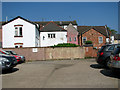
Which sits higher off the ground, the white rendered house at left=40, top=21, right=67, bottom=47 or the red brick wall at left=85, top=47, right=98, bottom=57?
the white rendered house at left=40, top=21, right=67, bottom=47

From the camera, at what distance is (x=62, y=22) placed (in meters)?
44.3

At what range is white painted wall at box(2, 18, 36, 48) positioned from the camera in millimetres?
25244

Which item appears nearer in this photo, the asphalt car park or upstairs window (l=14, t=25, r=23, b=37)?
the asphalt car park

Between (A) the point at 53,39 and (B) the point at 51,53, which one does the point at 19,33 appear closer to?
(B) the point at 51,53

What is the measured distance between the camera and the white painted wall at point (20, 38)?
994 inches

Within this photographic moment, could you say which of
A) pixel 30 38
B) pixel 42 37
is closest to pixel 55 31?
pixel 42 37

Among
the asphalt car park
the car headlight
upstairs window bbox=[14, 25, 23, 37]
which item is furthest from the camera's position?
upstairs window bbox=[14, 25, 23, 37]

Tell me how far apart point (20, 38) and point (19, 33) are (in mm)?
959

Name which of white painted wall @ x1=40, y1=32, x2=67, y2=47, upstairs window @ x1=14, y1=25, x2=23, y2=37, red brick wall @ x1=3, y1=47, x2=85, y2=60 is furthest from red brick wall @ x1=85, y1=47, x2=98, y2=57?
white painted wall @ x1=40, y1=32, x2=67, y2=47

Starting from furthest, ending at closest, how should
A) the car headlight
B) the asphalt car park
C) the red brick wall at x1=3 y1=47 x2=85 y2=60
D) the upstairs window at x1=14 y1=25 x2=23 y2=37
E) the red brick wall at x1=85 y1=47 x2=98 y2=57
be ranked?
1. the upstairs window at x1=14 y1=25 x2=23 y2=37
2. the red brick wall at x1=85 y1=47 x2=98 y2=57
3. the red brick wall at x1=3 y1=47 x2=85 y2=60
4. the car headlight
5. the asphalt car park

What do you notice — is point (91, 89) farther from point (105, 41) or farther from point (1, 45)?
point (105, 41)

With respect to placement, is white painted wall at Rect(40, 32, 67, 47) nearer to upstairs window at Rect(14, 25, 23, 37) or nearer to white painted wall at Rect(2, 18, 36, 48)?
white painted wall at Rect(2, 18, 36, 48)

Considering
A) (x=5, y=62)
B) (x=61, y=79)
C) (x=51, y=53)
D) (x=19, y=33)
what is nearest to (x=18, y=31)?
(x=19, y=33)

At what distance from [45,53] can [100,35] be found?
22.2 metres
